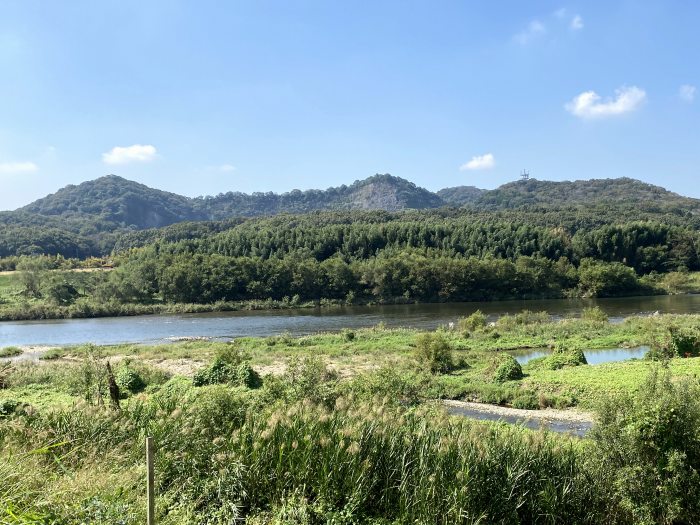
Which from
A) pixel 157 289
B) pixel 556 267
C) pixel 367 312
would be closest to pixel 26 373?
pixel 367 312

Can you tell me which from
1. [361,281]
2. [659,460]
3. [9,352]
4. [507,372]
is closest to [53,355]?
[9,352]

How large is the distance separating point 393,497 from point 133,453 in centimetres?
518

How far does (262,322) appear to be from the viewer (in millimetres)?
77500

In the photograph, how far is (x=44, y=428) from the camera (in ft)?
35.0

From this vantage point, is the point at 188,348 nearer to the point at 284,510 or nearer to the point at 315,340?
the point at 315,340

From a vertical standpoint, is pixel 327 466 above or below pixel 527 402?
above

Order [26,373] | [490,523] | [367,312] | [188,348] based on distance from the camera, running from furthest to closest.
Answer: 1. [367,312]
2. [188,348]
3. [26,373]
4. [490,523]

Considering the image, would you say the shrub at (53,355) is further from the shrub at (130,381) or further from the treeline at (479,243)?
the treeline at (479,243)

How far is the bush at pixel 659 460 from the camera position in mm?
9594

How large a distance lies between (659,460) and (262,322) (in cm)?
7057

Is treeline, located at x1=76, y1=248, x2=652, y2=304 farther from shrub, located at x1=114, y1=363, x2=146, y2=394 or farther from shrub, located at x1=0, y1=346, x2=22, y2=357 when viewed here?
shrub, located at x1=114, y1=363, x2=146, y2=394

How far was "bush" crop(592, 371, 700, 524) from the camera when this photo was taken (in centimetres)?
959

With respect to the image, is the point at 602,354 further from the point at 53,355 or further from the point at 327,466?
the point at 53,355

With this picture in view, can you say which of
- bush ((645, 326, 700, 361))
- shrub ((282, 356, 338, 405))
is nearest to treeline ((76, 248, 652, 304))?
bush ((645, 326, 700, 361))
